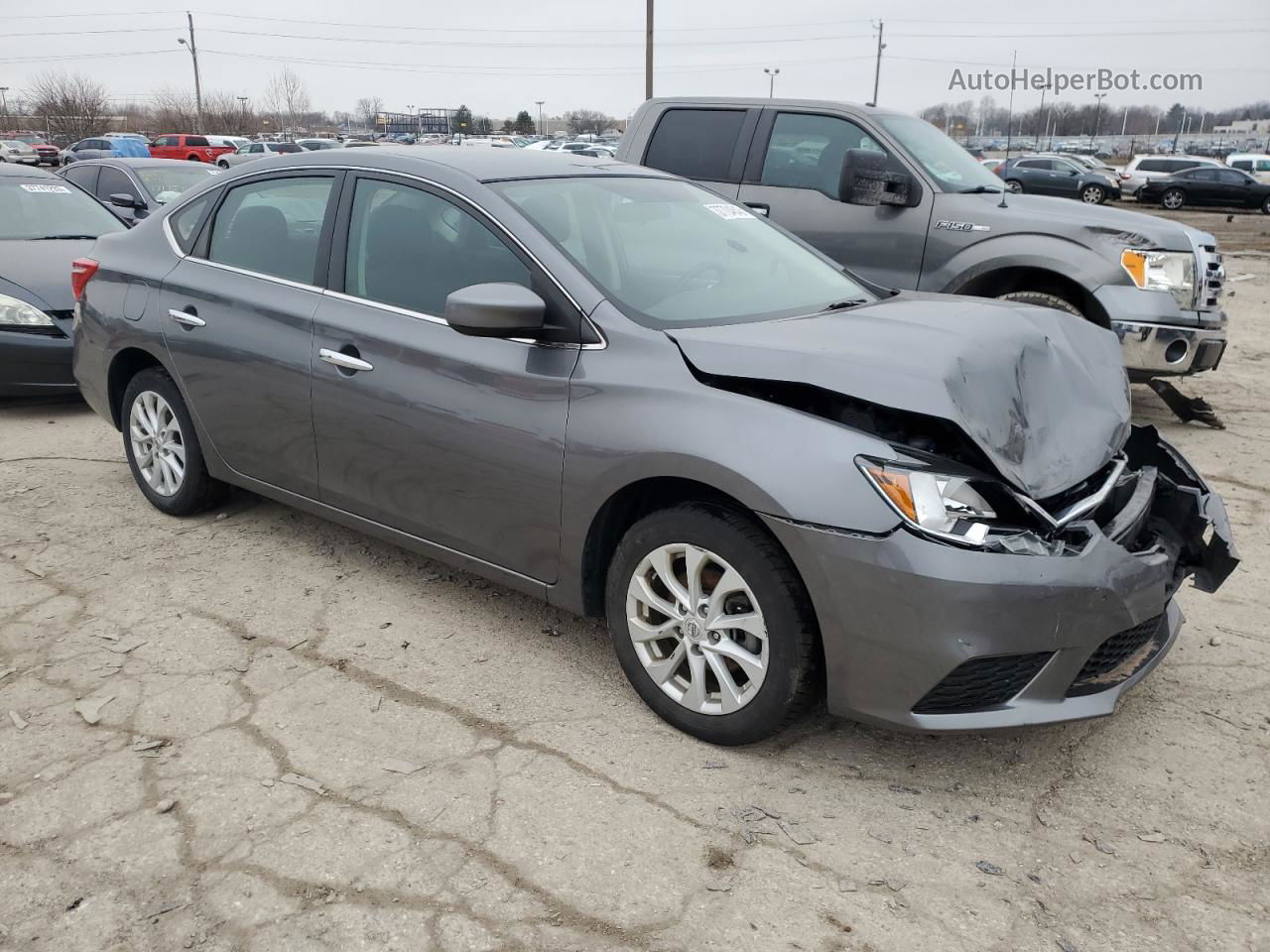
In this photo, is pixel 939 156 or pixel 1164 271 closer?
pixel 1164 271

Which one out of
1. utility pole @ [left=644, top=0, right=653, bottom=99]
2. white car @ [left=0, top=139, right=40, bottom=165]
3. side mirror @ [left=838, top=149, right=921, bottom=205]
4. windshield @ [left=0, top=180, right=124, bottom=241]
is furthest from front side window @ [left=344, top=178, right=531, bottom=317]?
white car @ [left=0, top=139, right=40, bottom=165]

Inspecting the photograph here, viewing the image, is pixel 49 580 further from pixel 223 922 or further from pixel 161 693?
pixel 223 922

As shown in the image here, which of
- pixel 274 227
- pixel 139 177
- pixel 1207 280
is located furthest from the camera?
pixel 139 177

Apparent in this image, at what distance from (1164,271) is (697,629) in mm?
4749

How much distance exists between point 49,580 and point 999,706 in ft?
11.9

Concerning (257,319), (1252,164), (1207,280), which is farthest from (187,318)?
(1252,164)

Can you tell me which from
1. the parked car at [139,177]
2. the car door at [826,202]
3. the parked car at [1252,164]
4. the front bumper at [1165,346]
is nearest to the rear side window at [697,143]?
the car door at [826,202]

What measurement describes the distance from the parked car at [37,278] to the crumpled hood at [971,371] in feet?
16.0

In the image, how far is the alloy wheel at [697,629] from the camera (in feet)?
9.41

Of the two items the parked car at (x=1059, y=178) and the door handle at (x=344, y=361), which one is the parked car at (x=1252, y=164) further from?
the door handle at (x=344, y=361)

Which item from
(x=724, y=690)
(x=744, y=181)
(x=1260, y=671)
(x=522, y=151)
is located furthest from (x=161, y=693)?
(x=744, y=181)

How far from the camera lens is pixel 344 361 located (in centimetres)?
371

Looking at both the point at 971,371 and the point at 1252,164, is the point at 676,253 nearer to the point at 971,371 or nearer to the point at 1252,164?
the point at 971,371

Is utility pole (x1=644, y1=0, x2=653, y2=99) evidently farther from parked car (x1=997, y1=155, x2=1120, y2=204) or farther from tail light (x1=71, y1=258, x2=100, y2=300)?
tail light (x1=71, y1=258, x2=100, y2=300)
